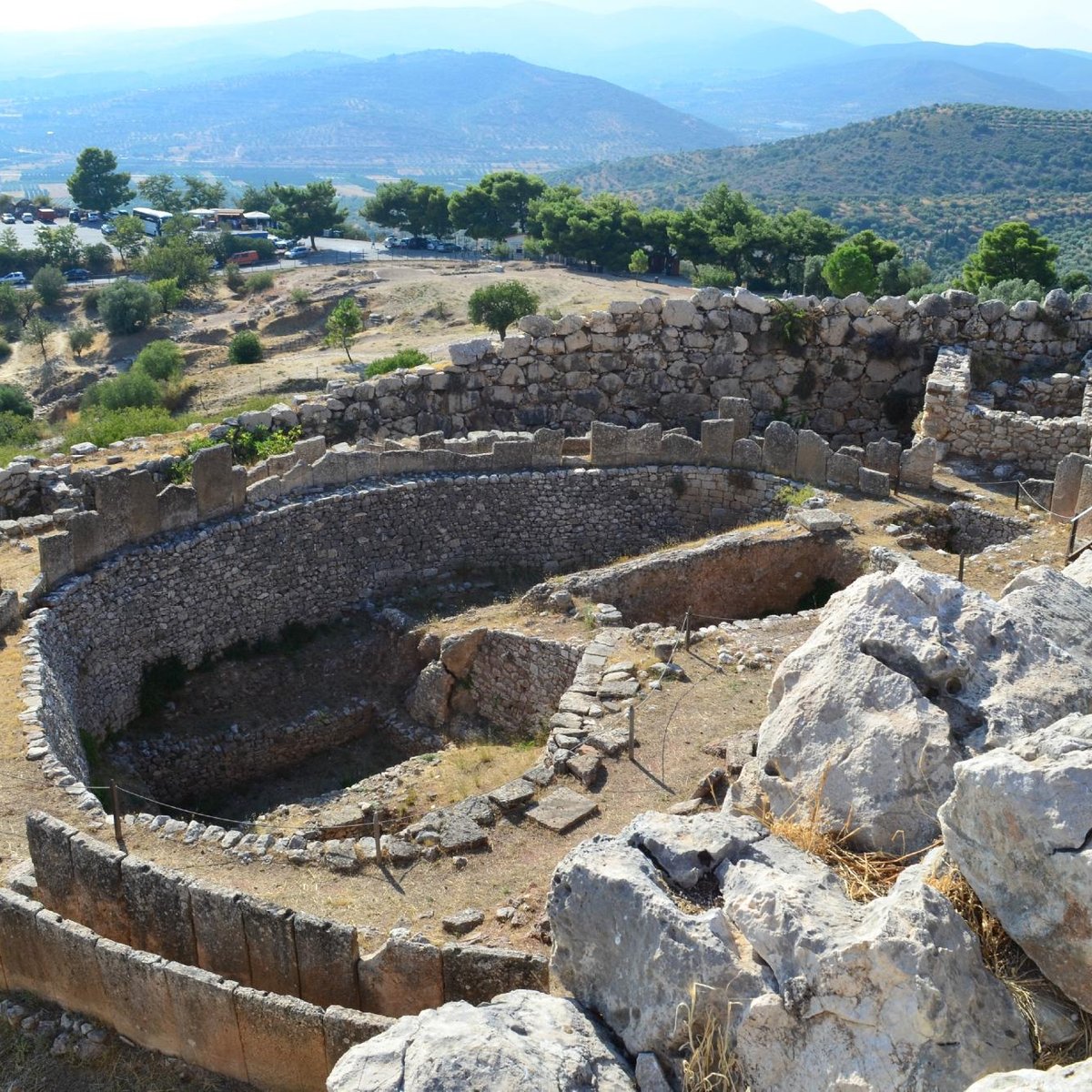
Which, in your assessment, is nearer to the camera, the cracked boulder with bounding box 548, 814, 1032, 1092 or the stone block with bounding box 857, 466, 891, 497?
the cracked boulder with bounding box 548, 814, 1032, 1092

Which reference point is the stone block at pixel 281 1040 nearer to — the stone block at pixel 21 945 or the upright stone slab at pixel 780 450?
the stone block at pixel 21 945

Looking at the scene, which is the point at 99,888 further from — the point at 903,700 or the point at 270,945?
the point at 903,700

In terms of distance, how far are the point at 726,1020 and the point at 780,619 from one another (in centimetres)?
866

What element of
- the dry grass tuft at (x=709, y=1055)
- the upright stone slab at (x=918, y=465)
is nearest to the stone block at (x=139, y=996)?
the dry grass tuft at (x=709, y=1055)

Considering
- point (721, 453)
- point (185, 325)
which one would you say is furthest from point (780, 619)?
point (185, 325)

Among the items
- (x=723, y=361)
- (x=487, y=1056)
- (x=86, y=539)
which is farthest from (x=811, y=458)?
(x=487, y=1056)

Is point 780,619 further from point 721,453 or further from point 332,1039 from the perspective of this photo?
point 332,1039

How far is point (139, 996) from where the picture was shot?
9609mm

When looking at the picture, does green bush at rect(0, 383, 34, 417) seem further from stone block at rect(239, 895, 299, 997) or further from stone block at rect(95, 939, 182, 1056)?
stone block at rect(239, 895, 299, 997)

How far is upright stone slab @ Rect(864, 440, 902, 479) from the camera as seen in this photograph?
19.4m

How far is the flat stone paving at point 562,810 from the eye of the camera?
462 inches

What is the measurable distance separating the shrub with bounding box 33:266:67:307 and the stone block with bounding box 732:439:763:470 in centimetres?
6868

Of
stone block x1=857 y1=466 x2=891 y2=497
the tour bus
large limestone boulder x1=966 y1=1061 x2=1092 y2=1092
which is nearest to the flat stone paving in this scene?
large limestone boulder x1=966 y1=1061 x2=1092 y2=1092

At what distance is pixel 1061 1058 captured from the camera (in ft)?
22.5
